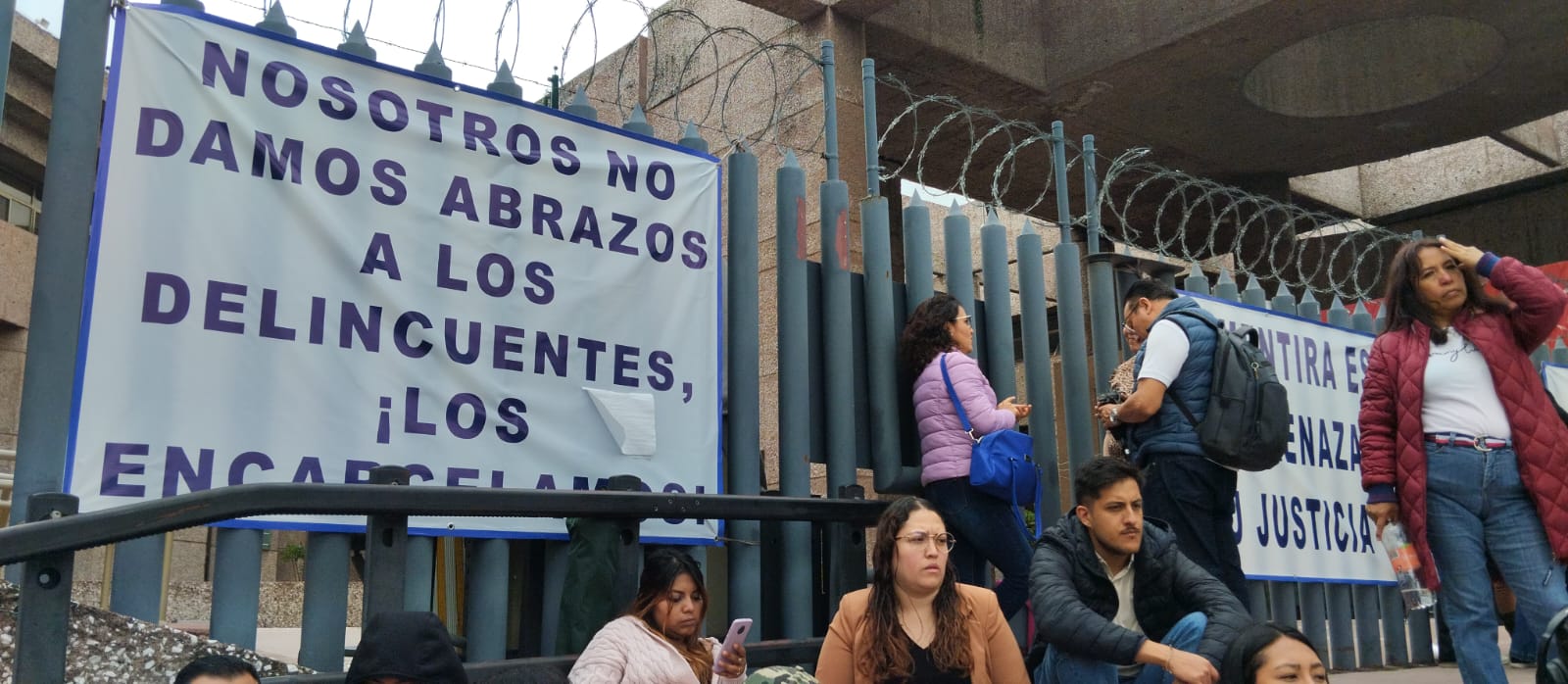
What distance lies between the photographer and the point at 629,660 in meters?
3.80

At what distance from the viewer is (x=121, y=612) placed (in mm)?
3820

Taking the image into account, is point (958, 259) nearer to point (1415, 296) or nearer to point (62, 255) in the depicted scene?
point (1415, 296)

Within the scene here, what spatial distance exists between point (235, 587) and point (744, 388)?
2.04 m

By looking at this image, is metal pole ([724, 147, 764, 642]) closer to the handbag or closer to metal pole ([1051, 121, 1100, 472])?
the handbag

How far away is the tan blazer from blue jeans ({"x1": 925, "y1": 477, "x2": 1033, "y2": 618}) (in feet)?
3.24

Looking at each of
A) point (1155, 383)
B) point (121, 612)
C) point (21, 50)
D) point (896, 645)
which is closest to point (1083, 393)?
point (1155, 383)

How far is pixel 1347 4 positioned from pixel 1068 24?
2121 mm

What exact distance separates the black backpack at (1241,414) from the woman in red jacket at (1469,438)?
0.33 metres

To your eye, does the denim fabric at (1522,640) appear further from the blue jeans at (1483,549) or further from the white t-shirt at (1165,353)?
the white t-shirt at (1165,353)

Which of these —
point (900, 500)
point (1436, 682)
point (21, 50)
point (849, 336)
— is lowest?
point (1436, 682)

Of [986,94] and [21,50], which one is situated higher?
[21,50]

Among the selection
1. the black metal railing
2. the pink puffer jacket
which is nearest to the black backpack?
the pink puffer jacket

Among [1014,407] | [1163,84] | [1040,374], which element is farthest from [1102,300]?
[1163,84]

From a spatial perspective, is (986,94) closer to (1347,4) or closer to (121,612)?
(1347,4)
